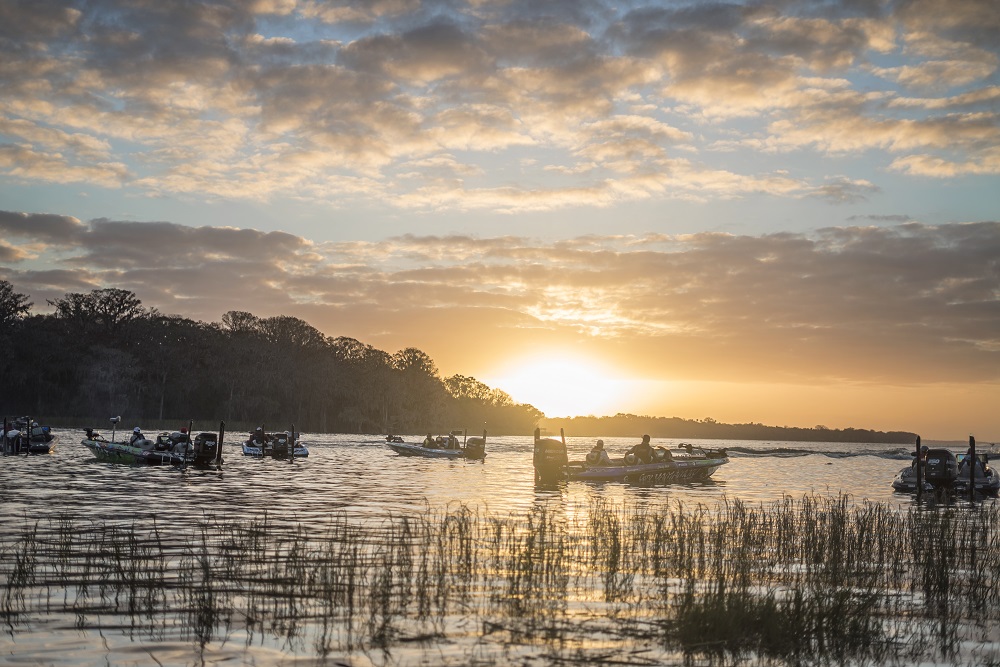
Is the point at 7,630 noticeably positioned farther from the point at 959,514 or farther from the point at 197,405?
the point at 197,405

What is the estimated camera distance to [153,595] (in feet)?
43.1

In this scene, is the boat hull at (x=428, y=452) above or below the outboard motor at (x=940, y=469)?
below

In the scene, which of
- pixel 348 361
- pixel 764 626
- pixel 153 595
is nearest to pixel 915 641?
pixel 764 626

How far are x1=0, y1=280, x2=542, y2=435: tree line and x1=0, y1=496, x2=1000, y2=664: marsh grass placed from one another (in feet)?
371

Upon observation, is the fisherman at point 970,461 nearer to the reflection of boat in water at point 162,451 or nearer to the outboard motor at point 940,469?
the outboard motor at point 940,469

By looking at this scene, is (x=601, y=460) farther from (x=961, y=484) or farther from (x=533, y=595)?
(x=533, y=595)

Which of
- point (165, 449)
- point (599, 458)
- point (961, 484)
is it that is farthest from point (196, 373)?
point (961, 484)

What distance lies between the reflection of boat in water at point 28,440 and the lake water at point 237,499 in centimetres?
161

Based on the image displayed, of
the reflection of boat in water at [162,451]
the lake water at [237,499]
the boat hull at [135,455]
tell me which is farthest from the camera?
the boat hull at [135,455]

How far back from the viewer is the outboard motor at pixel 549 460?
4869 cm

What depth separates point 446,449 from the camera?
8281cm

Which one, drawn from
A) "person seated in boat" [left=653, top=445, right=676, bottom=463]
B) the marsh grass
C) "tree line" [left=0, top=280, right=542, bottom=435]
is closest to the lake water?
the marsh grass

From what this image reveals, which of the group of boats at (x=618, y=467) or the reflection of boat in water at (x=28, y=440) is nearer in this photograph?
the group of boats at (x=618, y=467)

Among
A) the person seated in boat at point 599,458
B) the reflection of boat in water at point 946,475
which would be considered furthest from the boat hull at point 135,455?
the reflection of boat in water at point 946,475
